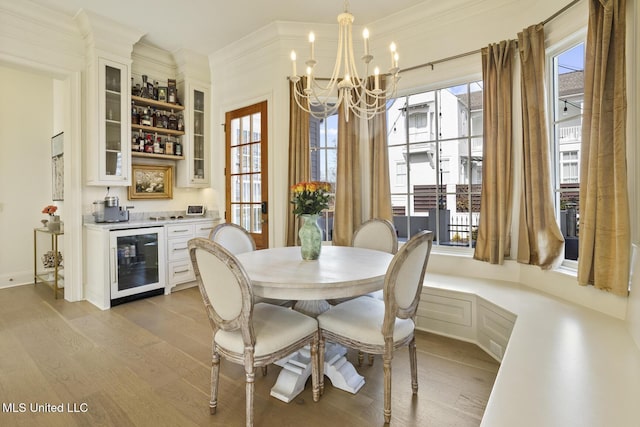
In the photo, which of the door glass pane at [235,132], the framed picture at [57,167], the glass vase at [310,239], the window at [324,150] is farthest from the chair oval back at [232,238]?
the framed picture at [57,167]

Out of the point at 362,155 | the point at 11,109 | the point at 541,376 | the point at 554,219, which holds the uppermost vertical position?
the point at 11,109

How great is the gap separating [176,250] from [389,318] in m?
3.27

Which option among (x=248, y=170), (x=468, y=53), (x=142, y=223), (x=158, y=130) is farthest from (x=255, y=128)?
(x=468, y=53)

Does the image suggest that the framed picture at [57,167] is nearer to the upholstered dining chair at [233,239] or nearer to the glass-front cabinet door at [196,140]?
the glass-front cabinet door at [196,140]

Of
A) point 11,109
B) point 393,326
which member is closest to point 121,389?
point 393,326

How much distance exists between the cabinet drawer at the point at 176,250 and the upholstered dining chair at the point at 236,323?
2.53 metres

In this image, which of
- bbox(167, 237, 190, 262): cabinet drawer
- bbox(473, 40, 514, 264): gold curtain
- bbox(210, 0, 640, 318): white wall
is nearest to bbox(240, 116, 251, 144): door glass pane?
bbox(210, 0, 640, 318): white wall

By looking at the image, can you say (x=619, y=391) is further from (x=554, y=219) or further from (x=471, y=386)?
(x=554, y=219)

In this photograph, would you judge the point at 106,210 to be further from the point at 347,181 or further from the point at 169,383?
the point at 347,181

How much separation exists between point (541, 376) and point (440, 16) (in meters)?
3.22

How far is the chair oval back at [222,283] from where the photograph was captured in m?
1.50

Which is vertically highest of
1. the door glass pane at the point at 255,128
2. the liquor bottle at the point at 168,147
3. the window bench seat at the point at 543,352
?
the door glass pane at the point at 255,128

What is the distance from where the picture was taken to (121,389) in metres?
1.94

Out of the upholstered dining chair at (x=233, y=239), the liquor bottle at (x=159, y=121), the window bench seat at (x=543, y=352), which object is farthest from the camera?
the liquor bottle at (x=159, y=121)
